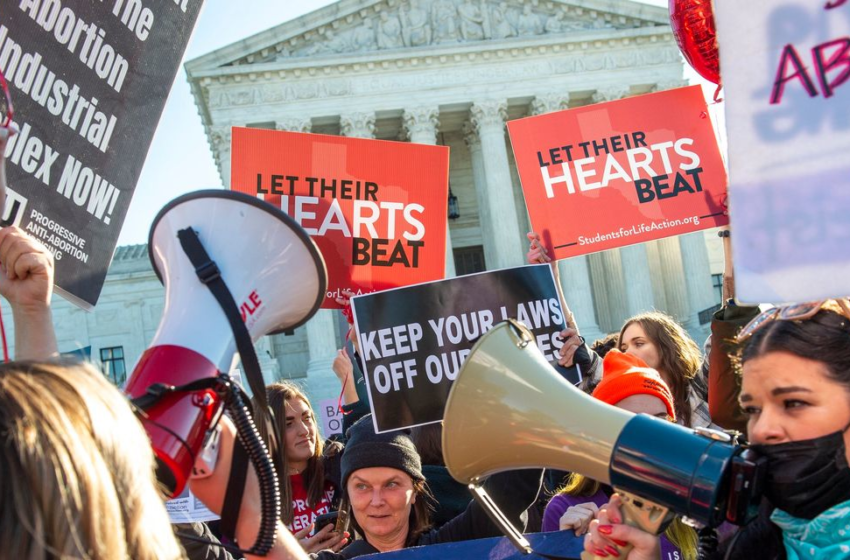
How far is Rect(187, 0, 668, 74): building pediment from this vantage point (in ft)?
122

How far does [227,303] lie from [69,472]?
2.47ft

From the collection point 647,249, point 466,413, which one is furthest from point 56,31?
point 647,249

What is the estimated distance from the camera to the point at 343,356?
20.6ft

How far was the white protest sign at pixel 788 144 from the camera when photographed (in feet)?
6.85

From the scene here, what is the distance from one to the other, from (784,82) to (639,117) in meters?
4.12

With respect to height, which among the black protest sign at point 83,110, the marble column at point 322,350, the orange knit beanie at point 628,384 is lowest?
the marble column at point 322,350

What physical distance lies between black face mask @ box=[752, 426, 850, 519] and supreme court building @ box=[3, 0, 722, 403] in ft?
110

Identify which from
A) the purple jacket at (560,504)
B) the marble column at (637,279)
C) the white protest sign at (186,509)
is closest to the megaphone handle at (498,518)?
the purple jacket at (560,504)

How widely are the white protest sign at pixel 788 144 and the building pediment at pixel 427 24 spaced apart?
3601cm

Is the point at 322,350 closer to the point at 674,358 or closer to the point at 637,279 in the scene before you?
the point at 637,279

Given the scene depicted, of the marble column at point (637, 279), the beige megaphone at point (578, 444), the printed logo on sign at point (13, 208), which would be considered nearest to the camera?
the beige megaphone at point (578, 444)

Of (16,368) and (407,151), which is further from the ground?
(407,151)

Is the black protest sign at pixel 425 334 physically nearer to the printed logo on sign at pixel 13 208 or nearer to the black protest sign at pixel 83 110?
the black protest sign at pixel 83 110

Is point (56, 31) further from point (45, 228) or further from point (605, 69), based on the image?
point (605, 69)
